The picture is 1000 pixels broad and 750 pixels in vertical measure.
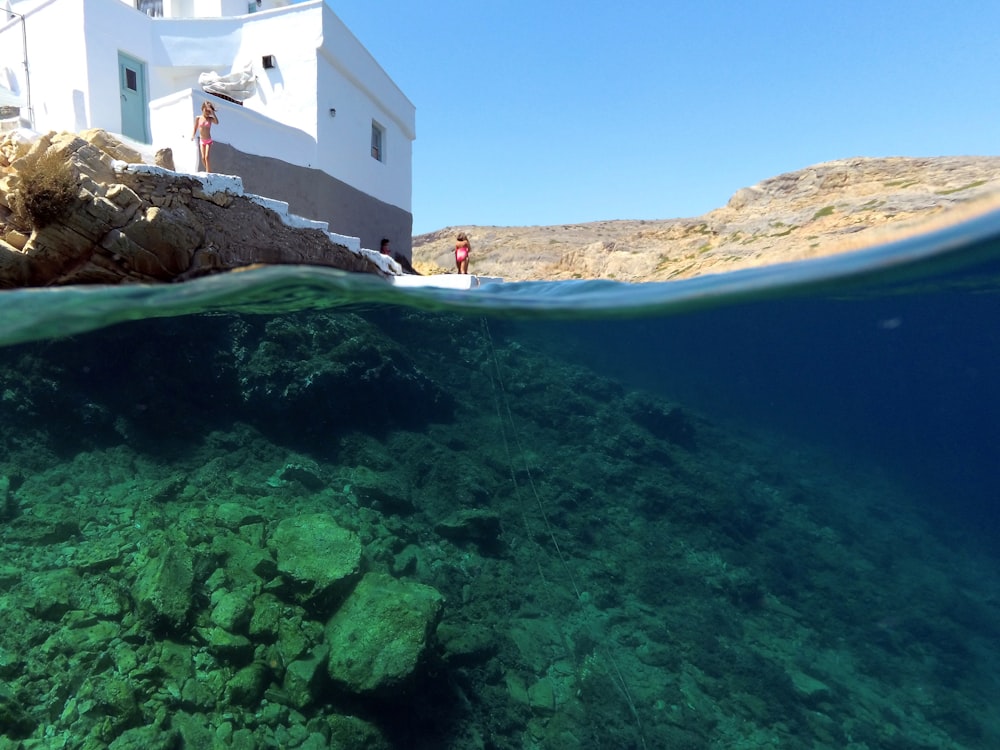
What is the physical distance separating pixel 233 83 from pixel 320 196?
3.47 m

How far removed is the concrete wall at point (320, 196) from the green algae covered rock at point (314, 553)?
27.4 feet

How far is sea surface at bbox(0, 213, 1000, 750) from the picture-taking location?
5344 millimetres

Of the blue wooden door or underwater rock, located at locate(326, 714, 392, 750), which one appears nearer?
underwater rock, located at locate(326, 714, 392, 750)

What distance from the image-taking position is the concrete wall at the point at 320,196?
12.2m

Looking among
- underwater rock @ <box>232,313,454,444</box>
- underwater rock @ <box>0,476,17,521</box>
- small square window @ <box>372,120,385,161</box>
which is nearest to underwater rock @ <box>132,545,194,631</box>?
underwater rock @ <box>232,313,454,444</box>

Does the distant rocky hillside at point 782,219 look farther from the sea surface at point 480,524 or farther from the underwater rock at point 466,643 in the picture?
the underwater rock at point 466,643

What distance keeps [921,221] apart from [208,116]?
11.1 m

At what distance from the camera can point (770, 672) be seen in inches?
266

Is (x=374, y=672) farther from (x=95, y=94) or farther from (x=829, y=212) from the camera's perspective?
(x=829, y=212)

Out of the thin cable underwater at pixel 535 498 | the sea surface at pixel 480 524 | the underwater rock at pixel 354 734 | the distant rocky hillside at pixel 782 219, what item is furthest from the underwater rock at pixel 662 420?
the underwater rock at pixel 354 734

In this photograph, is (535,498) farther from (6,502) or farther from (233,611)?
(6,502)

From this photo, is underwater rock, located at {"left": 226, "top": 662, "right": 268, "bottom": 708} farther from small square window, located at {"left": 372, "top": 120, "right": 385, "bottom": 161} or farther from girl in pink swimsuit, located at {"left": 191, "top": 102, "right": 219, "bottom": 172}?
small square window, located at {"left": 372, "top": 120, "right": 385, "bottom": 161}

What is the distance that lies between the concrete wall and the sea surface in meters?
5.74

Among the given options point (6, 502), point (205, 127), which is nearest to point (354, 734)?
point (6, 502)
